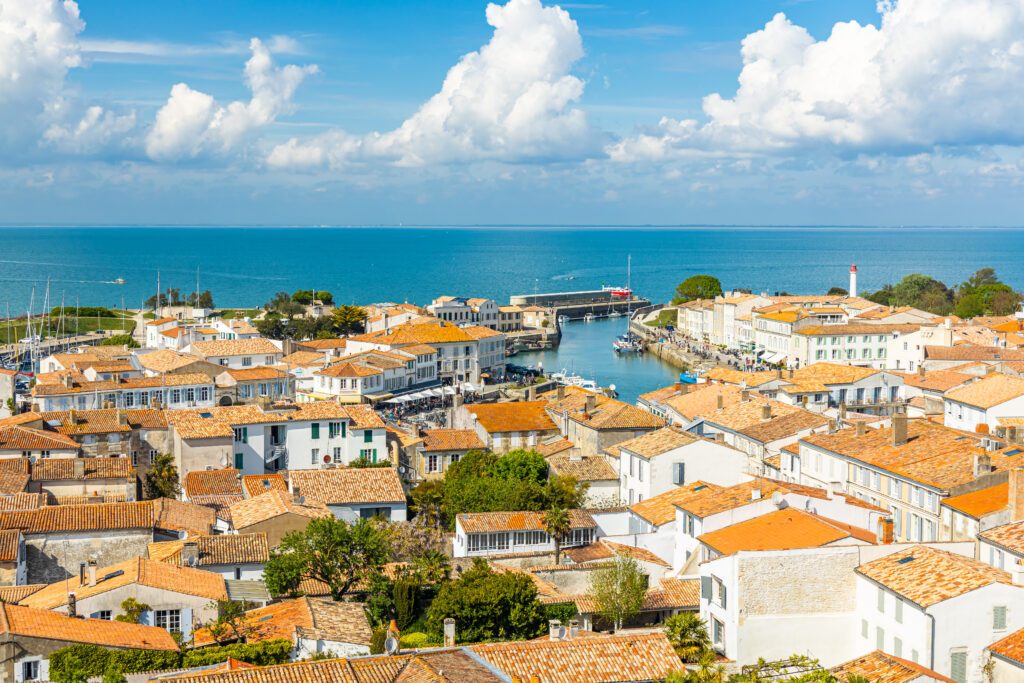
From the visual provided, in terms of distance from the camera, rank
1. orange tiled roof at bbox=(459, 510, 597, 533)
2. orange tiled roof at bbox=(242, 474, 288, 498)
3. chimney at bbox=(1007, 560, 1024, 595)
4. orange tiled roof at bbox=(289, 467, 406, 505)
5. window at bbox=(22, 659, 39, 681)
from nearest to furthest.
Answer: window at bbox=(22, 659, 39, 681), chimney at bbox=(1007, 560, 1024, 595), orange tiled roof at bbox=(459, 510, 597, 533), orange tiled roof at bbox=(289, 467, 406, 505), orange tiled roof at bbox=(242, 474, 288, 498)

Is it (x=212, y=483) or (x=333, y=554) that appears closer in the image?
(x=333, y=554)

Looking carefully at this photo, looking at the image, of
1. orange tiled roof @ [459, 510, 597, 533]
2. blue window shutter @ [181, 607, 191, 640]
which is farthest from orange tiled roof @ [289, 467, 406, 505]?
blue window shutter @ [181, 607, 191, 640]

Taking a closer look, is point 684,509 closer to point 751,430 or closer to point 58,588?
point 751,430

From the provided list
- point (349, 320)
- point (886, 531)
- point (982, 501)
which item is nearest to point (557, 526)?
point (886, 531)

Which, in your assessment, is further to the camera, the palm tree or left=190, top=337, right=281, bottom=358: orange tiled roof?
left=190, top=337, right=281, bottom=358: orange tiled roof

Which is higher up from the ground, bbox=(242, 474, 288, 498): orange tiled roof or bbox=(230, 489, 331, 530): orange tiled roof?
bbox=(230, 489, 331, 530): orange tiled roof

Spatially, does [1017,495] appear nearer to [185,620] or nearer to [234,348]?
[185,620]

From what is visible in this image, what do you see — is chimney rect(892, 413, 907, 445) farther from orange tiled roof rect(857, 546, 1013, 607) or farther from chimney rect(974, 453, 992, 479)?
orange tiled roof rect(857, 546, 1013, 607)
